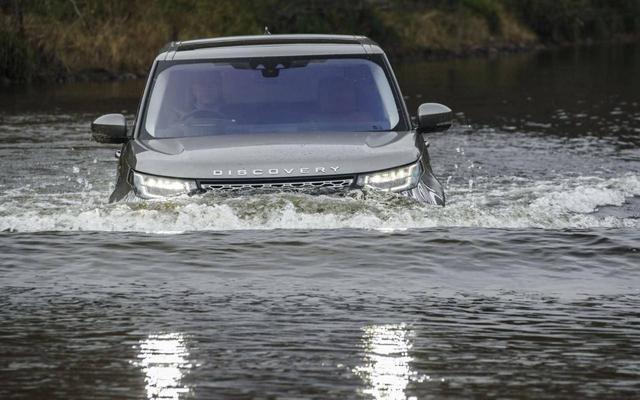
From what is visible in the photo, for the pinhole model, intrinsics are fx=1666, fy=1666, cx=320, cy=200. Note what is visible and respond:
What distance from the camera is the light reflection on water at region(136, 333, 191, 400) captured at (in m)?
5.79

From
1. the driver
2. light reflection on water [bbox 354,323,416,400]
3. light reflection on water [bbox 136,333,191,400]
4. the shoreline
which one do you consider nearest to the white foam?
the driver

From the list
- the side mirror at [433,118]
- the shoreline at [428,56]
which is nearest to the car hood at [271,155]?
the side mirror at [433,118]

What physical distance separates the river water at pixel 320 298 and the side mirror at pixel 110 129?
19.3 inches

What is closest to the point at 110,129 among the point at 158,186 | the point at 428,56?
the point at 158,186

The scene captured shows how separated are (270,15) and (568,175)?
120 ft

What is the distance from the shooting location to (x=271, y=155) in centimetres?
965

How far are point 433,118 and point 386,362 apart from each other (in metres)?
4.61

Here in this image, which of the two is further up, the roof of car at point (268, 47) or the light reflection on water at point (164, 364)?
the light reflection on water at point (164, 364)

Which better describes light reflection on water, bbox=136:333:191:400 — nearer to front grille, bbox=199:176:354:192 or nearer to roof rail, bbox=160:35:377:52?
front grille, bbox=199:176:354:192

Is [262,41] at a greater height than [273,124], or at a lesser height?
greater

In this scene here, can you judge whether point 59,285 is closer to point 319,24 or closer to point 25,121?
point 25,121

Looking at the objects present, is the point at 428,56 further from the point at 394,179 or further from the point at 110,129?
the point at 394,179

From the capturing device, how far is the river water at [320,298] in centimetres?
604

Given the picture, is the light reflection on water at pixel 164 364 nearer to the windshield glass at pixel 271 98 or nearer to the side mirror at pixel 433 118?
the windshield glass at pixel 271 98
